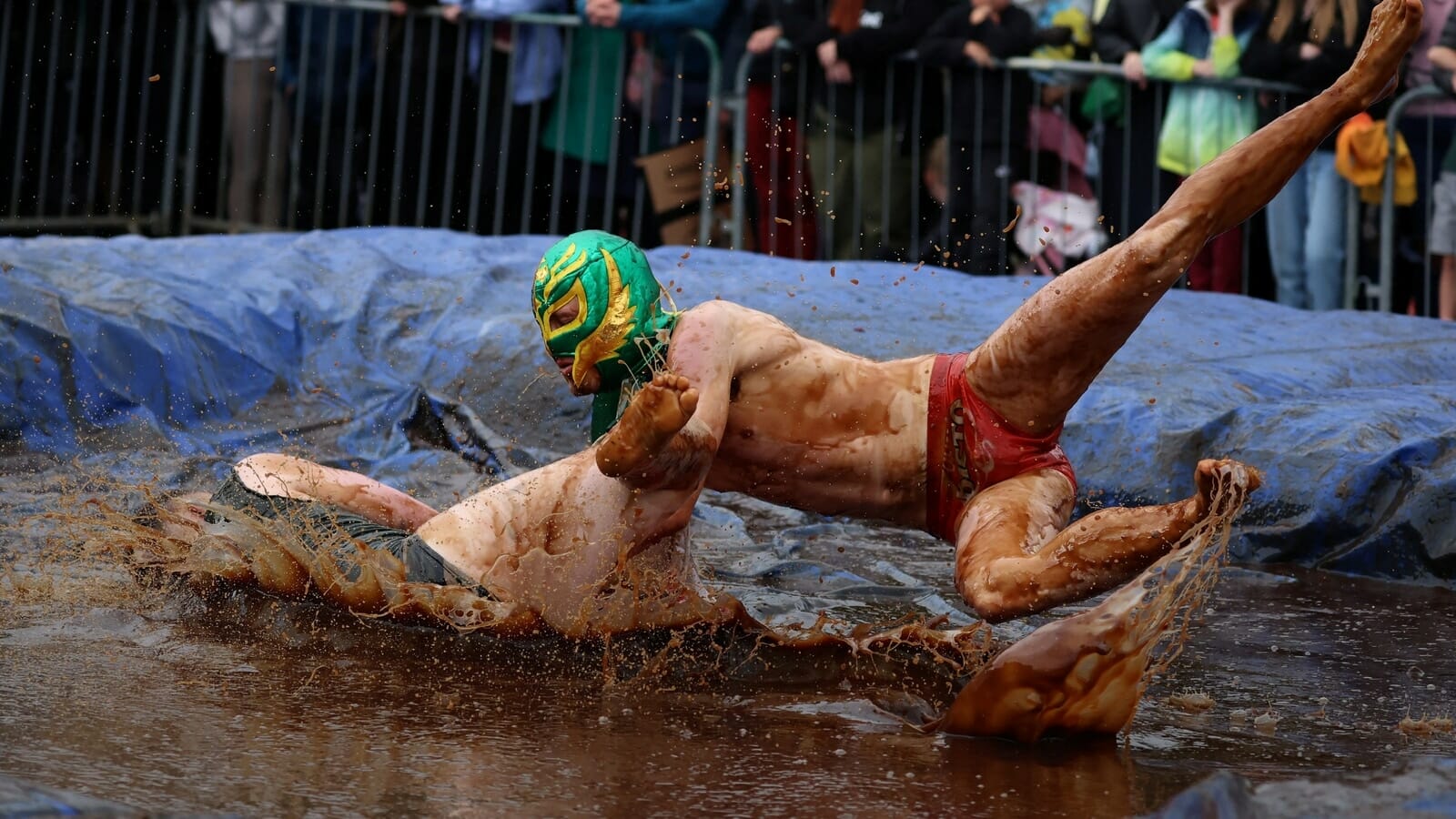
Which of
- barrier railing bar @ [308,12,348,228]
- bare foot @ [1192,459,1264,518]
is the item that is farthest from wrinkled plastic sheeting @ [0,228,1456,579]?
bare foot @ [1192,459,1264,518]

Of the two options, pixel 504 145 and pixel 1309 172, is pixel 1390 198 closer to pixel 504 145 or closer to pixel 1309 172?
pixel 1309 172

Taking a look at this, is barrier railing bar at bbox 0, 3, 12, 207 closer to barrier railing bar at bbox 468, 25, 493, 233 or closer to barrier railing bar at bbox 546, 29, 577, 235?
barrier railing bar at bbox 468, 25, 493, 233

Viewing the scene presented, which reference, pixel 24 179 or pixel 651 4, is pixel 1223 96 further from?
pixel 24 179

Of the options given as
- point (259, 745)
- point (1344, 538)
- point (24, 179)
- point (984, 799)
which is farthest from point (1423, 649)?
point (24, 179)

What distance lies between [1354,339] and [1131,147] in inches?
57.1

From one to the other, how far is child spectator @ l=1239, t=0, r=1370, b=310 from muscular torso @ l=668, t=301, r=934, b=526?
11.8 feet

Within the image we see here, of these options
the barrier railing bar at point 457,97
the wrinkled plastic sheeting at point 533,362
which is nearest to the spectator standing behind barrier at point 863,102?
the wrinkled plastic sheeting at point 533,362

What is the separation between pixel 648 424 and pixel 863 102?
4.78 m

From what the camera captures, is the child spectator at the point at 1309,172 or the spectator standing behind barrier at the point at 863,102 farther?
the spectator standing behind barrier at the point at 863,102

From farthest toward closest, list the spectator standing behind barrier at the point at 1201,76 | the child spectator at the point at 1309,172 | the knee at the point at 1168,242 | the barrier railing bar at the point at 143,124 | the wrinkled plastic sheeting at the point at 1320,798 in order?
the barrier railing bar at the point at 143,124 → the spectator standing behind barrier at the point at 1201,76 → the child spectator at the point at 1309,172 → the knee at the point at 1168,242 → the wrinkled plastic sheeting at the point at 1320,798

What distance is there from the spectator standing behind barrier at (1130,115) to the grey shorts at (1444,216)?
1097 millimetres

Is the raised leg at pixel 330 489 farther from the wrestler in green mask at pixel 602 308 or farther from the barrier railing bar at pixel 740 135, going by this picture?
the barrier railing bar at pixel 740 135

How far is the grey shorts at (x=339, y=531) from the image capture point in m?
4.09

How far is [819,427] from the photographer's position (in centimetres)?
432
